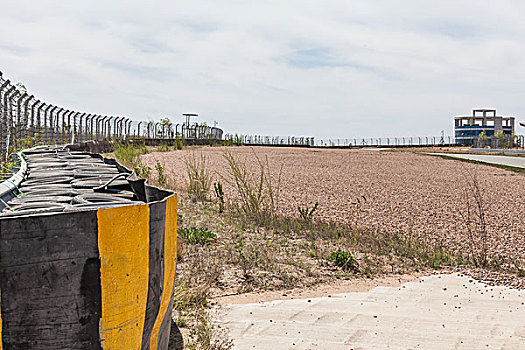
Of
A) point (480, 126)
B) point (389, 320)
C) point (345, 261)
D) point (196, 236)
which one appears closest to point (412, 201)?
point (345, 261)

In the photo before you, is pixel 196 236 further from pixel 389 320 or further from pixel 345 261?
pixel 389 320

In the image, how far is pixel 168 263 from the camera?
2.76 m

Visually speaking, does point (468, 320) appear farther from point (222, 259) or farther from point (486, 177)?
point (486, 177)

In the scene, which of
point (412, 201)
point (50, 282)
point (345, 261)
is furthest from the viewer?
point (412, 201)

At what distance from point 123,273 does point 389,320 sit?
3051mm

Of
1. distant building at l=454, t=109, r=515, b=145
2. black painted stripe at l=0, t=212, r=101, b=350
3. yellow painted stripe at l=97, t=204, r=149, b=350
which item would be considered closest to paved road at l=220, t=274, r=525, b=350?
yellow painted stripe at l=97, t=204, r=149, b=350

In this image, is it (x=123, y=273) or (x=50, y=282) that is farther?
(x=123, y=273)

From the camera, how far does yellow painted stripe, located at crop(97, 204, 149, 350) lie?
6.49ft

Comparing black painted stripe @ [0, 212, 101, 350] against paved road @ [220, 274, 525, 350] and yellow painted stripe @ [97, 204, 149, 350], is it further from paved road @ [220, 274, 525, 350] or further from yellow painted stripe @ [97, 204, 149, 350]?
paved road @ [220, 274, 525, 350]

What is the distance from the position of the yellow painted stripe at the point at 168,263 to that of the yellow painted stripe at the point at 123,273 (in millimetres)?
300

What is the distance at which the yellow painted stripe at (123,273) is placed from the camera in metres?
1.98

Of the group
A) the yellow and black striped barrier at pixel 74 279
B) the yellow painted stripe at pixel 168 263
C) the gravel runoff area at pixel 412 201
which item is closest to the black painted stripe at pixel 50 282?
the yellow and black striped barrier at pixel 74 279

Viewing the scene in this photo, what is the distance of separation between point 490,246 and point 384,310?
12.6ft

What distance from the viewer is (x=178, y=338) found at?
3.78 meters
